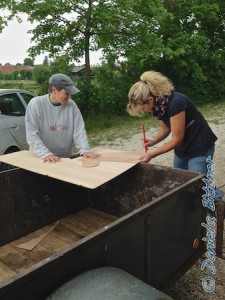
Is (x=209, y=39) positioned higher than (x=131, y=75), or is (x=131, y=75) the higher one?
(x=209, y=39)

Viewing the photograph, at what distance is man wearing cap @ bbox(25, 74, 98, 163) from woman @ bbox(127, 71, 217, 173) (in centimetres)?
69

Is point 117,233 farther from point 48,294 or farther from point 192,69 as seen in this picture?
point 192,69

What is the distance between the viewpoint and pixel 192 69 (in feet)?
50.6

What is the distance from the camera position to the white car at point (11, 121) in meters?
5.49

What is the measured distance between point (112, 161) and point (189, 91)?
1392 cm

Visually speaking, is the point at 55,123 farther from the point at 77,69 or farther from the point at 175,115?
the point at 77,69

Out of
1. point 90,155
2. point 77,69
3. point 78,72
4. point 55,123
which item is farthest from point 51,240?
point 78,72

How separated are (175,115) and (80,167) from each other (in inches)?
37.1

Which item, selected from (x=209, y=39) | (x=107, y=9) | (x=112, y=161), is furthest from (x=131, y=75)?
(x=112, y=161)

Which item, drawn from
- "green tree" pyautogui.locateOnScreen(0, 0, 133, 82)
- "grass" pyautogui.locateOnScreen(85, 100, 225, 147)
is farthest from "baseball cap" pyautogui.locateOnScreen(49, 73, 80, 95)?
"green tree" pyautogui.locateOnScreen(0, 0, 133, 82)

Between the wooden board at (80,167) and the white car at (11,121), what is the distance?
234cm

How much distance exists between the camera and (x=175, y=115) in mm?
2732

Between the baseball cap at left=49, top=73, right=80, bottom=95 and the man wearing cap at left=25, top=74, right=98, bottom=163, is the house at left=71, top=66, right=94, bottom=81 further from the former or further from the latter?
the baseball cap at left=49, top=73, right=80, bottom=95

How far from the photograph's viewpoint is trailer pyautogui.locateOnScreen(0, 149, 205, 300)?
1.50 m
